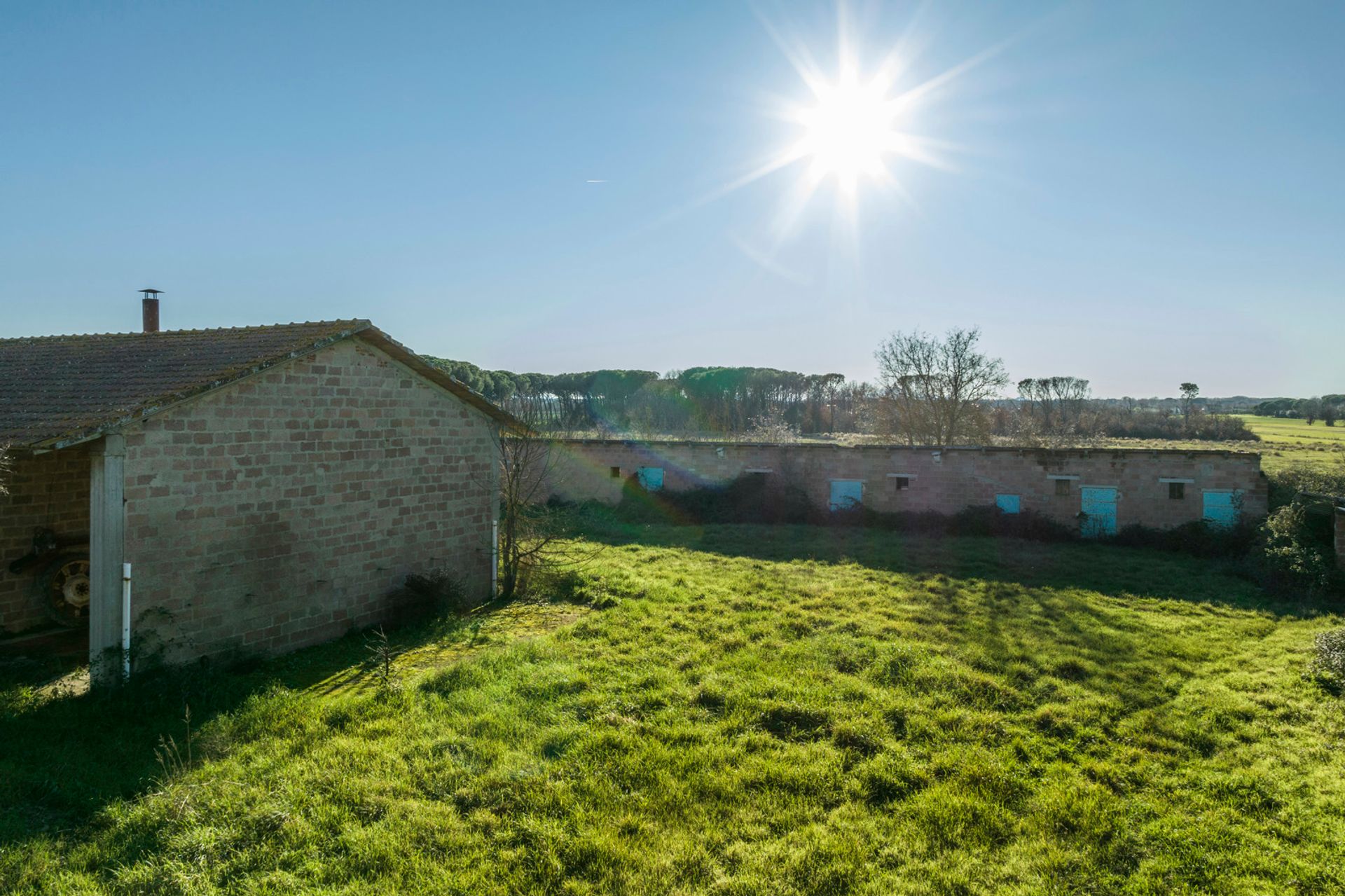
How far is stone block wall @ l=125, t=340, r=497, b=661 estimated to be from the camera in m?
6.59

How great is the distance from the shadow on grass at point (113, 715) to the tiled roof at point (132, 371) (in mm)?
2302

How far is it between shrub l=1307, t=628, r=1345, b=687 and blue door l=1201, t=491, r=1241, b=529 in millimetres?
8565

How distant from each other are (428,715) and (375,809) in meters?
1.54

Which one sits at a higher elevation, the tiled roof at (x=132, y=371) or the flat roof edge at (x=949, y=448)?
the tiled roof at (x=132, y=371)

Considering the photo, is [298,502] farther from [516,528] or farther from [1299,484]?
[1299,484]

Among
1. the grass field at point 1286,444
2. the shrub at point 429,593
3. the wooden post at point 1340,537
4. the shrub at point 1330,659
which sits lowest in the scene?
the shrub at point 1330,659

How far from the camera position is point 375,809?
4.55 m

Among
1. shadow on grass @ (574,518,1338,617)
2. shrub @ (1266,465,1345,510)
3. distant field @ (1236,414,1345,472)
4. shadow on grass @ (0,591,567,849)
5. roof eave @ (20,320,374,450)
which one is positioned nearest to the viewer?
shadow on grass @ (0,591,567,849)

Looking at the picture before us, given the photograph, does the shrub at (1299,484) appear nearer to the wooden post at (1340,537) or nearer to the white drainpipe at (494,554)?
the wooden post at (1340,537)

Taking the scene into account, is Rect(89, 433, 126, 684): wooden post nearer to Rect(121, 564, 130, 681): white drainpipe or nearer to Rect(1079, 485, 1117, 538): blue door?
Rect(121, 564, 130, 681): white drainpipe

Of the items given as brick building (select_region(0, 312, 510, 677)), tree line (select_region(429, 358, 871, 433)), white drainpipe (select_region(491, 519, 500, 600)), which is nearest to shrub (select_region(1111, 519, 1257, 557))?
white drainpipe (select_region(491, 519, 500, 600))

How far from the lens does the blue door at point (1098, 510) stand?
15.9 meters

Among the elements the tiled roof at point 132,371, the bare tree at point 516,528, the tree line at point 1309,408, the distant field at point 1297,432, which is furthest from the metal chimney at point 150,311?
the tree line at point 1309,408

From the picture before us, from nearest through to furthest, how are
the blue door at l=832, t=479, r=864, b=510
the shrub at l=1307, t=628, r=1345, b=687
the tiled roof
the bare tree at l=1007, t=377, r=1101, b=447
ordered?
the tiled roof
the shrub at l=1307, t=628, r=1345, b=687
the blue door at l=832, t=479, r=864, b=510
the bare tree at l=1007, t=377, r=1101, b=447
